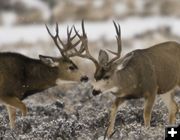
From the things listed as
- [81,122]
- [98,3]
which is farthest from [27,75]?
[98,3]

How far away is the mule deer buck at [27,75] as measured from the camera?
1379 centimetres

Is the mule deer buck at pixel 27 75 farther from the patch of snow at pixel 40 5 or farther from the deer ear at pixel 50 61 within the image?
the patch of snow at pixel 40 5

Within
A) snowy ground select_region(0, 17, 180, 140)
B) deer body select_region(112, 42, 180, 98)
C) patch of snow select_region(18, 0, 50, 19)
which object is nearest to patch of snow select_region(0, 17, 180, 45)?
patch of snow select_region(18, 0, 50, 19)

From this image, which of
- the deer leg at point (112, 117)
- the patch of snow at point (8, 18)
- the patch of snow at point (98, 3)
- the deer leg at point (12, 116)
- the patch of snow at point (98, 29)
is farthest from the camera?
the patch of snow at point (98, 3)

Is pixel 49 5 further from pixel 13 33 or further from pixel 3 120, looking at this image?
pixel 3 120

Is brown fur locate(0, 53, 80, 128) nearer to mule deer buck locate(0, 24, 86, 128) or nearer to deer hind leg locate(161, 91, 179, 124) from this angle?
mule deer buck locate(0, 24, 86, 128)

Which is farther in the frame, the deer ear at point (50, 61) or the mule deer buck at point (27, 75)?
the deer ear at point (50, 61)

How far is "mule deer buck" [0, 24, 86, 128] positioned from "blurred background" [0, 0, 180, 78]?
524 inches

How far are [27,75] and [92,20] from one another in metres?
23.6

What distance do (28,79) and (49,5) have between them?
24.9 m

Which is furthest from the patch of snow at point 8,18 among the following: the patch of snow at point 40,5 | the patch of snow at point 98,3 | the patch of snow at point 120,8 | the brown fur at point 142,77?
the brown fur at point 142,77

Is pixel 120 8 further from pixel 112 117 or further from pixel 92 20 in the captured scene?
pixel 112 117

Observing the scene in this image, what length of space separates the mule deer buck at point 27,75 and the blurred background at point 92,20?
1330cm

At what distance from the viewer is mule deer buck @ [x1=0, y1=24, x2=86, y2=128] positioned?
13789 millimetres
